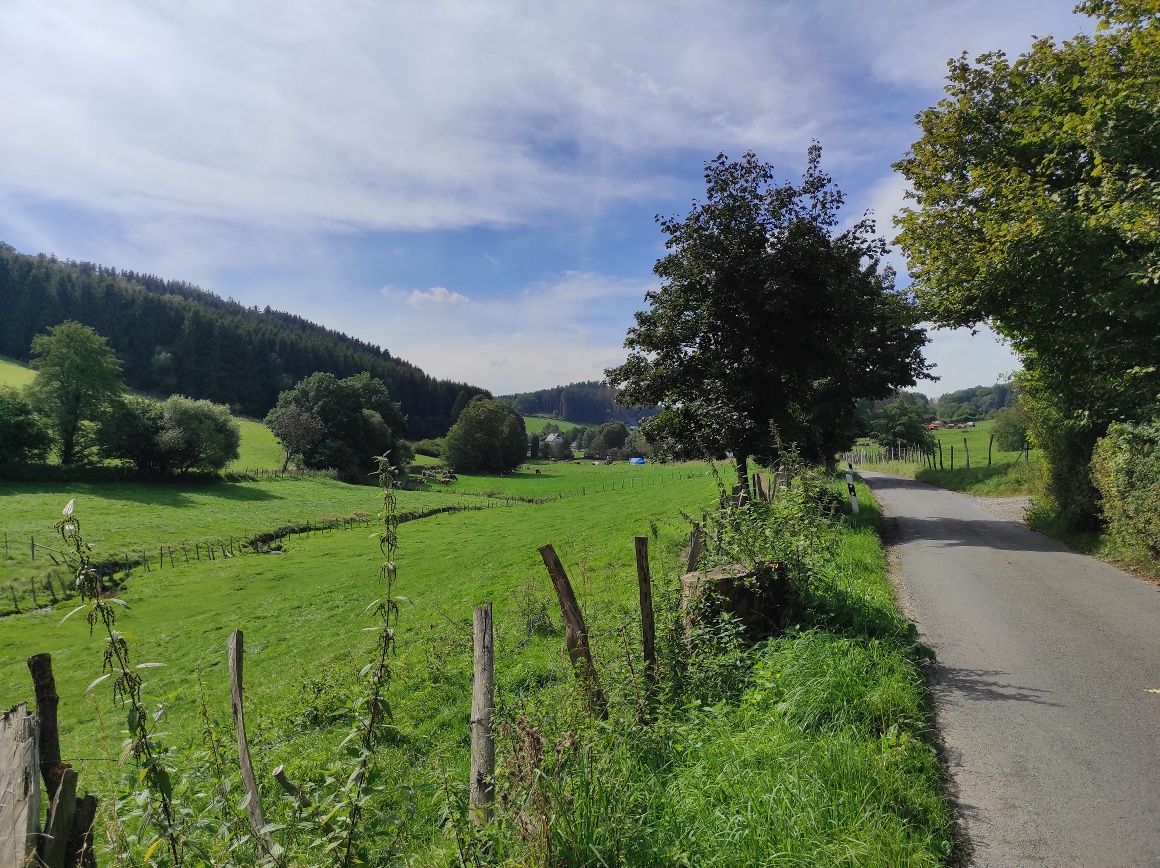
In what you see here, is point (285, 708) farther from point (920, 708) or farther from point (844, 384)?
point (844, 384)

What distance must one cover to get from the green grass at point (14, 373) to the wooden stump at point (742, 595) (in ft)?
351

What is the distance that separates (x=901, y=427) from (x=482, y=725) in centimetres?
6967

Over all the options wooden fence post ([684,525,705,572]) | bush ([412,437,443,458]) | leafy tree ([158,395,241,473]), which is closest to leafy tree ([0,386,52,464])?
leafy tree ([158,395,241,473])

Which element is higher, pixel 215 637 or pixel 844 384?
pixel 844 384

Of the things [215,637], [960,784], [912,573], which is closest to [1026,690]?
[960,784]

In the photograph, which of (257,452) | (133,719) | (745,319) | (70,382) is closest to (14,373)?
(257,452)

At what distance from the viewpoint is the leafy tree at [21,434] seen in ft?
156

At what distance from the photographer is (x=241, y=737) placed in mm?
4406

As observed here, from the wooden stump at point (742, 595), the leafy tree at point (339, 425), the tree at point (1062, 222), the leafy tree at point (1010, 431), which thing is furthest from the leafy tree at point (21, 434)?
the leafy tree at point (1010, 431)

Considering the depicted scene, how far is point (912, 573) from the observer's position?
1232cm

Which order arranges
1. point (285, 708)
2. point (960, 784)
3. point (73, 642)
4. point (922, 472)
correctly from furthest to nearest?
point (922, 472) < point (73, 642) < point (285, 708) < point (960, 784)

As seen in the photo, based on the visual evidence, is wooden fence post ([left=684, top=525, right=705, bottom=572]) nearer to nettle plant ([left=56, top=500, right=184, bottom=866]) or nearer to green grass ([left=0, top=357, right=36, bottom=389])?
nettle plant ([left=56, top=500, right=184, bottom=866])

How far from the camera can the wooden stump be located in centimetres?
730

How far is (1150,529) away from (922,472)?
32071 mm
